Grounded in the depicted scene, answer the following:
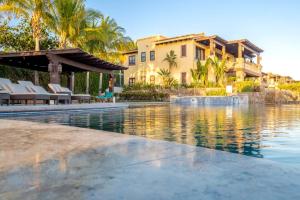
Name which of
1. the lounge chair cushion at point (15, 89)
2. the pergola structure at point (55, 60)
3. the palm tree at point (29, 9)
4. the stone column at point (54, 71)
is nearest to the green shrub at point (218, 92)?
the pergola structure at point (55, 60)

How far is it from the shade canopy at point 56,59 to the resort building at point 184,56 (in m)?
14.7

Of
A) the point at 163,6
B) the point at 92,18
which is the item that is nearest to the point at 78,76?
the point at 92,18

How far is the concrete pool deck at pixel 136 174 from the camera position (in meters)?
1.79

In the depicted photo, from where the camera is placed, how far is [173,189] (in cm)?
186

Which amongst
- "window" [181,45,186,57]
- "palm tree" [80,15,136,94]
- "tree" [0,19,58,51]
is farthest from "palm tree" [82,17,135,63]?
"window" [181,45,186,57]

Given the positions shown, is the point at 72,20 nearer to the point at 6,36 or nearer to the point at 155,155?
the point at 6,36

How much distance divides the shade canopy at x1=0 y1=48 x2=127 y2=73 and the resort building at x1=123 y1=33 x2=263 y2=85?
14.7 metres

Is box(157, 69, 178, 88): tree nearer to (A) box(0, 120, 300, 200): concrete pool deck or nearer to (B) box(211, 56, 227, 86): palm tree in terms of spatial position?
(B) box(211, 56, 227, 86): palm tree

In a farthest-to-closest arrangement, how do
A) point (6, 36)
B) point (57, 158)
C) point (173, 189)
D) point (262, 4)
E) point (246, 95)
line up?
point (246, 95) → point (6, 36) → point (262, 4) → point (57, 158) → point (173, 189)

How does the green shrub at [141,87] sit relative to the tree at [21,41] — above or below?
below

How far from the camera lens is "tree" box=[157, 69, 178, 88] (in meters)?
32.0

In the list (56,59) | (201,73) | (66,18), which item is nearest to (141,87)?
(201,73)

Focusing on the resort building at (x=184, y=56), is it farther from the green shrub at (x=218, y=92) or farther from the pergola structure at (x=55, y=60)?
the pergola structure at (x=55, y=60)

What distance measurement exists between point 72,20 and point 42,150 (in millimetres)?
20737
